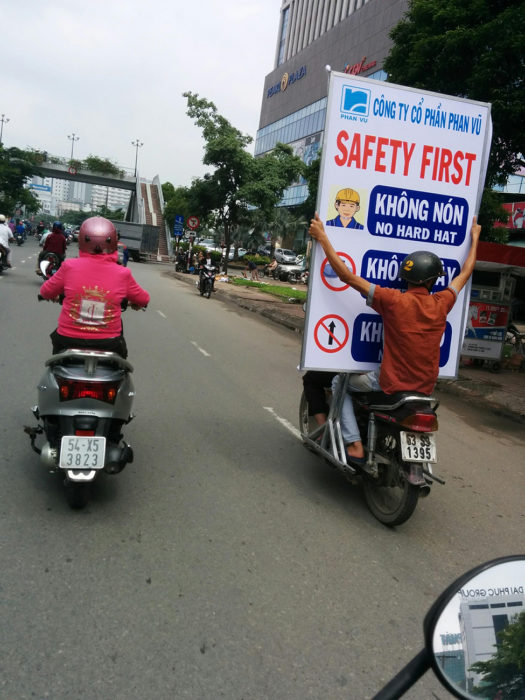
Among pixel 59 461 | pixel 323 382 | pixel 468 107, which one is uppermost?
pixel 468 107

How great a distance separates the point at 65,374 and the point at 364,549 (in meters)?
2.15

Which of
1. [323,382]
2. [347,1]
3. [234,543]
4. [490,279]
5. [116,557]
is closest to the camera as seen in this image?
[116,557]

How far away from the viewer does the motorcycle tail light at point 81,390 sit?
13.2ft

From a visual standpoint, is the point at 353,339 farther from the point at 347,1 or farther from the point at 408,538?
the point at 347,1

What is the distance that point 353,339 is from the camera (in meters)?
4.82

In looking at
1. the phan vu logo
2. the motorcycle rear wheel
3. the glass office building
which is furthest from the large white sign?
the glass office building

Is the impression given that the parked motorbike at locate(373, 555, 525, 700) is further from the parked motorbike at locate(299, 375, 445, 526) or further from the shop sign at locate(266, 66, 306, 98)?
the shop sign at locate(266, 66, 306, 98)

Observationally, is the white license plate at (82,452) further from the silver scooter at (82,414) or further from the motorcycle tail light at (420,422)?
the motorcycle tail light at (420,422)

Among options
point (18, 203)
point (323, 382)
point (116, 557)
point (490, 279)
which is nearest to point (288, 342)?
point (490, 279)

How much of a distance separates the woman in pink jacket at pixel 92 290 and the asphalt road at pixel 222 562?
41.3 inches

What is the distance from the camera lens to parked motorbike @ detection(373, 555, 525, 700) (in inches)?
44.6

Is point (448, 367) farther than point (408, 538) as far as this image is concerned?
Yes

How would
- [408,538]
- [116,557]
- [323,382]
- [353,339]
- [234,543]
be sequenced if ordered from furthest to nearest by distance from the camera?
[323,382], [353,339], [408,538], [234,543], [116,557]

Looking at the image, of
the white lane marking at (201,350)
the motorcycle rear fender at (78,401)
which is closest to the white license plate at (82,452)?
the motorcycle rear fender at (78,401)
